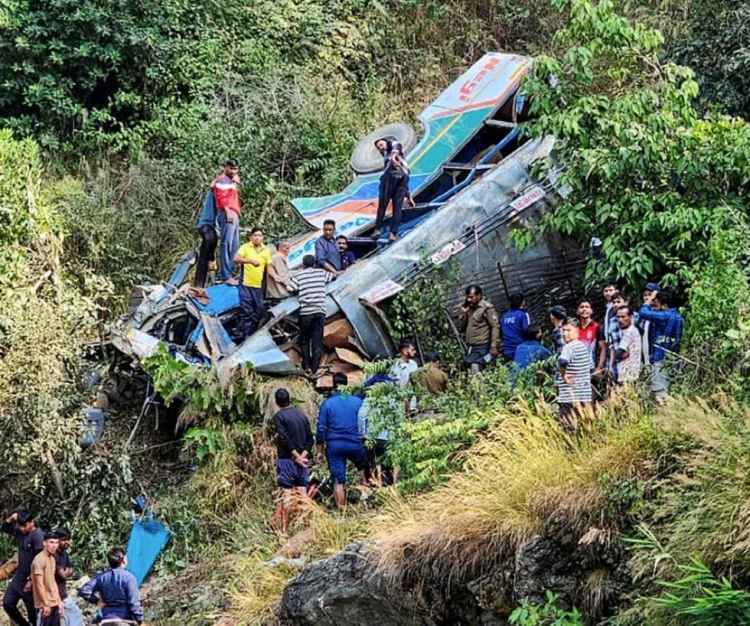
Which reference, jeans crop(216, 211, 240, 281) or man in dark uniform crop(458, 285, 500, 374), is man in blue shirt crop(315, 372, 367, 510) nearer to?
man in dark uniform crop(458, 285, 500, 374)

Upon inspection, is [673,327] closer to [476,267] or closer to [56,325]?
[476,267]

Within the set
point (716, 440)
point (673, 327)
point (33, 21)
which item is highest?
point (33, 21)

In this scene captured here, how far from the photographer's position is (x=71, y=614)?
11.7 meters

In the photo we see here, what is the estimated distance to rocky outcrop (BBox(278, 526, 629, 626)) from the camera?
845 cm

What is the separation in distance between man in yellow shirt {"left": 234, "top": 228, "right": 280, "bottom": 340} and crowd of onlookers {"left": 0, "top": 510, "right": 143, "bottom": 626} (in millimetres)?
3954

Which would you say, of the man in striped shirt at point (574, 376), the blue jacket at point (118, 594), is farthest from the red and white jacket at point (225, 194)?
the man in striped shirt at point (574, 376)

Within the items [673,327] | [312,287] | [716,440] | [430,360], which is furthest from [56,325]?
[716,440]

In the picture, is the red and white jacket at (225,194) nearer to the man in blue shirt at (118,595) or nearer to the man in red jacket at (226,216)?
the man in red jacket at (226,216)

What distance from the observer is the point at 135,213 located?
64.7ft

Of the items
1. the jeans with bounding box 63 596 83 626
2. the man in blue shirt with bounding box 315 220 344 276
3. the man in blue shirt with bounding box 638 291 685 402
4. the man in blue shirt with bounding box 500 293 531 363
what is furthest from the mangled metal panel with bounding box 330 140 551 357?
the jeans with bounding box 63 596 83 626

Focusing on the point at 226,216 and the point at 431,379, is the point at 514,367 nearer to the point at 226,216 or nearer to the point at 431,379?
the point at 431,379

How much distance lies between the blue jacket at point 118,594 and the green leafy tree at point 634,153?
5.82 m

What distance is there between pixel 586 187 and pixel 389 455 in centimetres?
409

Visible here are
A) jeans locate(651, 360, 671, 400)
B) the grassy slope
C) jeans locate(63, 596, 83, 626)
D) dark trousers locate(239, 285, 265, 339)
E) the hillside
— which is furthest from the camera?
dark trousers locate(239, 285, 265, 339)
